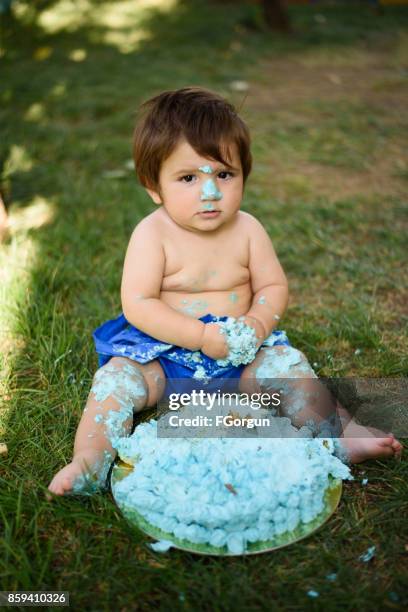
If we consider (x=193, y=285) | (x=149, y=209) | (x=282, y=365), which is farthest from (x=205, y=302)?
(x=149, y=209)

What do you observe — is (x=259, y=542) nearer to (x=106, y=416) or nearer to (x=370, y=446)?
(x=370, y=446)

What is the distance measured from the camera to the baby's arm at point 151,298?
175cm

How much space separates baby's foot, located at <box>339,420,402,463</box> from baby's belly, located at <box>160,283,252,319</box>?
50 cm

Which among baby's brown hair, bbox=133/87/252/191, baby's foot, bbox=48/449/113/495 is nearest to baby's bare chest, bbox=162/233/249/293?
baby's brown hair, bbox=133/87/252/191

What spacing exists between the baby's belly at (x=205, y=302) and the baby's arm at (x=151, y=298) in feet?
0.17

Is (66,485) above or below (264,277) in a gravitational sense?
below

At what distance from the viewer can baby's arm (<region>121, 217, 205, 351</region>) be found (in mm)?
1749

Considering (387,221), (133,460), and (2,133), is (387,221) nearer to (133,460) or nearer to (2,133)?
(133,460)

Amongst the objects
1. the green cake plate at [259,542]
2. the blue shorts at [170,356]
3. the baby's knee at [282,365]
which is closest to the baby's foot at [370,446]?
the green cake plate at [259,542]

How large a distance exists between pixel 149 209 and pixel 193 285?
1.30 metres

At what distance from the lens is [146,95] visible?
15.0ft

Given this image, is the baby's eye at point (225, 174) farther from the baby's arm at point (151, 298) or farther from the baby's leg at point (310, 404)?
the baby's leg at point (310, 404)

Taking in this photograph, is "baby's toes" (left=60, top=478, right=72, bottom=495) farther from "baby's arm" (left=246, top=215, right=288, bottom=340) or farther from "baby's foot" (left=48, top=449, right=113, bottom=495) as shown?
"baby's arm" (left=246, top=215, right=288, bottom=340)

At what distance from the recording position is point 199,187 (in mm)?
1742
